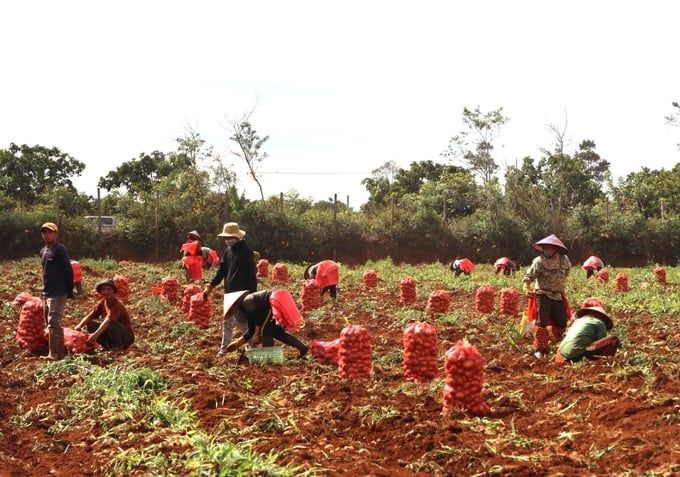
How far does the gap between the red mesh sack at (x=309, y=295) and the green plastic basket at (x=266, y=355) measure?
512 centimetres

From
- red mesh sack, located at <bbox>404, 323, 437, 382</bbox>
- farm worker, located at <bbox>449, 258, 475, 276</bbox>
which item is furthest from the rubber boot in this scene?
farm worker, located at <bbox>449, 258, 475, 276</bbox>

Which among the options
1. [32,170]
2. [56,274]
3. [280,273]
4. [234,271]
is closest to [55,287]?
[56,274]

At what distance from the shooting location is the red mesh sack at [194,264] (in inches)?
598

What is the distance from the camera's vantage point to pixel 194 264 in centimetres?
1525

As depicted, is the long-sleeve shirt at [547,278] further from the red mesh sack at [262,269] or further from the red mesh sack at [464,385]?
the red mesh sack at [262,269]

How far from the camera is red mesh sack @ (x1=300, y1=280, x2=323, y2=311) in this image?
1316 centimetres

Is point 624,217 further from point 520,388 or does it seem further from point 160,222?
point 520,388

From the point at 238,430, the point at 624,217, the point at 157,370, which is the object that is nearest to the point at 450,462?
the point at 238,430

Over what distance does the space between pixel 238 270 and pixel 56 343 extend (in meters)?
2.06

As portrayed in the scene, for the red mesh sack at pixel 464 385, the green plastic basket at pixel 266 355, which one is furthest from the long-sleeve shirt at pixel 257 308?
the red mesh sack at pixel 464 385

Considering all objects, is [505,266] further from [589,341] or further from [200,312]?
[589,341]

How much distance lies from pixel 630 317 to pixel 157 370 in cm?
792

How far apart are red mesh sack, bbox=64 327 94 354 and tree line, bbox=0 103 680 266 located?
19841 millimetres

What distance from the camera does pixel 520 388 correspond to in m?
6.99
